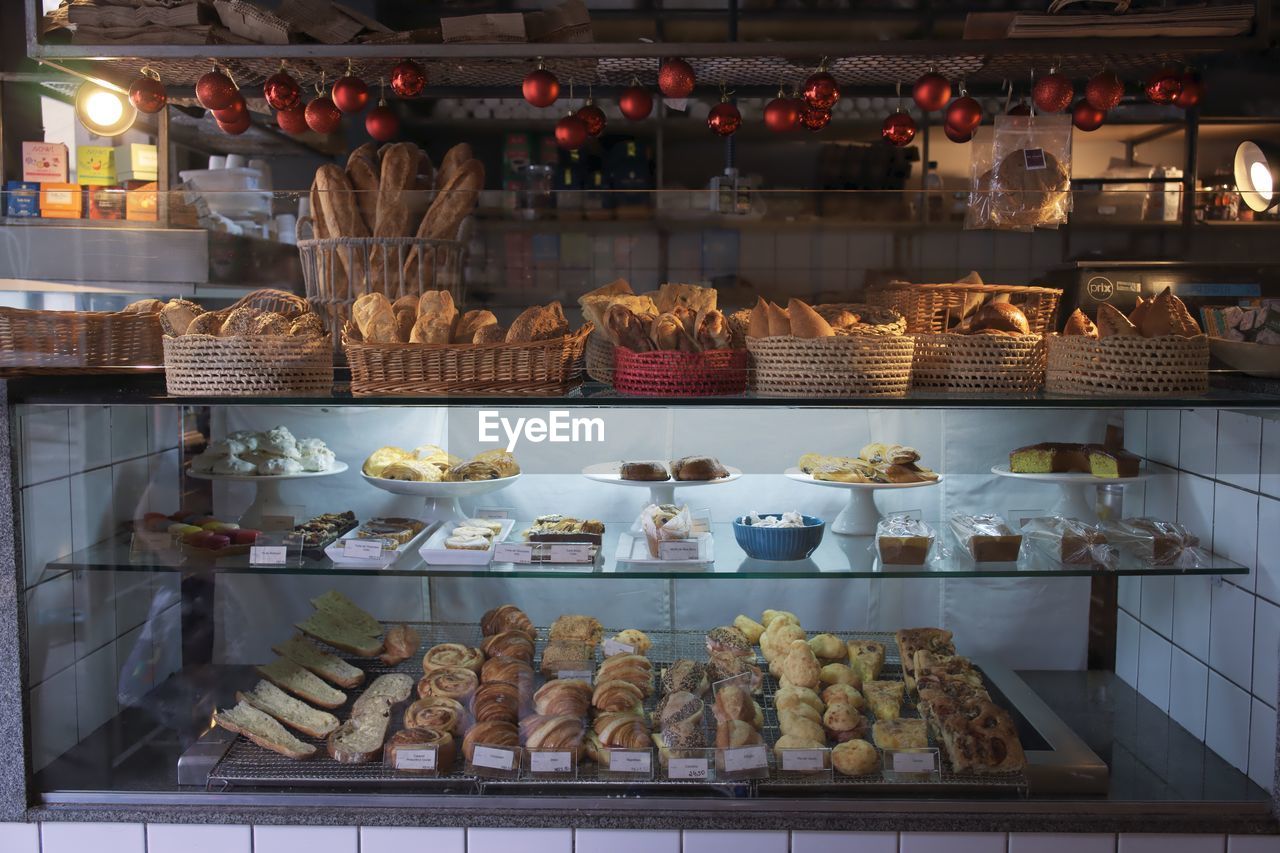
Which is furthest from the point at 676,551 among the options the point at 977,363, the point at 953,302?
the point at 953,302

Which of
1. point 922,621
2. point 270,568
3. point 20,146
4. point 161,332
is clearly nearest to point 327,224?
point 161,332

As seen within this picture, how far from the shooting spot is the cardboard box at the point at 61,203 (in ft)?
9.91

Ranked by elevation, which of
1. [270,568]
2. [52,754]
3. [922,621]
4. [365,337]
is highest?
[365,337]

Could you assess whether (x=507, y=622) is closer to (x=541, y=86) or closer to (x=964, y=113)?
(x=541, y=86)

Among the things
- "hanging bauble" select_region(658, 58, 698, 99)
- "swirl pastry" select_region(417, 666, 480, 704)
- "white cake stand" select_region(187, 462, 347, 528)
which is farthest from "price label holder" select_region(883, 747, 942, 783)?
"hanging bauble" select_region(658, 58, 698, 99)

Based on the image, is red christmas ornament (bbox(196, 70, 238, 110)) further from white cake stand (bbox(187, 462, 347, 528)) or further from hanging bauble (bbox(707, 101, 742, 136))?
hanging bauble (bbox(707, 101, 742, 136))

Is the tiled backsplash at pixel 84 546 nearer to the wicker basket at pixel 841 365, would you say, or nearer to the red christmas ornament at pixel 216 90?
the red christmas ornament at pixel 216 90

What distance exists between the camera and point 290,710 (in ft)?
7.74

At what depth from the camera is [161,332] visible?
2.38 metres

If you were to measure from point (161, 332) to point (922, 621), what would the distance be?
205cm

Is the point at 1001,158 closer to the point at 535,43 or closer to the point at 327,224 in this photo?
the point at 535,43

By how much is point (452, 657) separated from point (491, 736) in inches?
14.6

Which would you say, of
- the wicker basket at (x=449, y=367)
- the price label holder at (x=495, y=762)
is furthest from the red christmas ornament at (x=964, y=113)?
the price label holder at (x=495, y=762)

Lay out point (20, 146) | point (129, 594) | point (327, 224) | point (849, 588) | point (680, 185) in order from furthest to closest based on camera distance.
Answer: point (680, 185), point (20, 146), point (327, 224), point (849, 588), point (129, 594)
